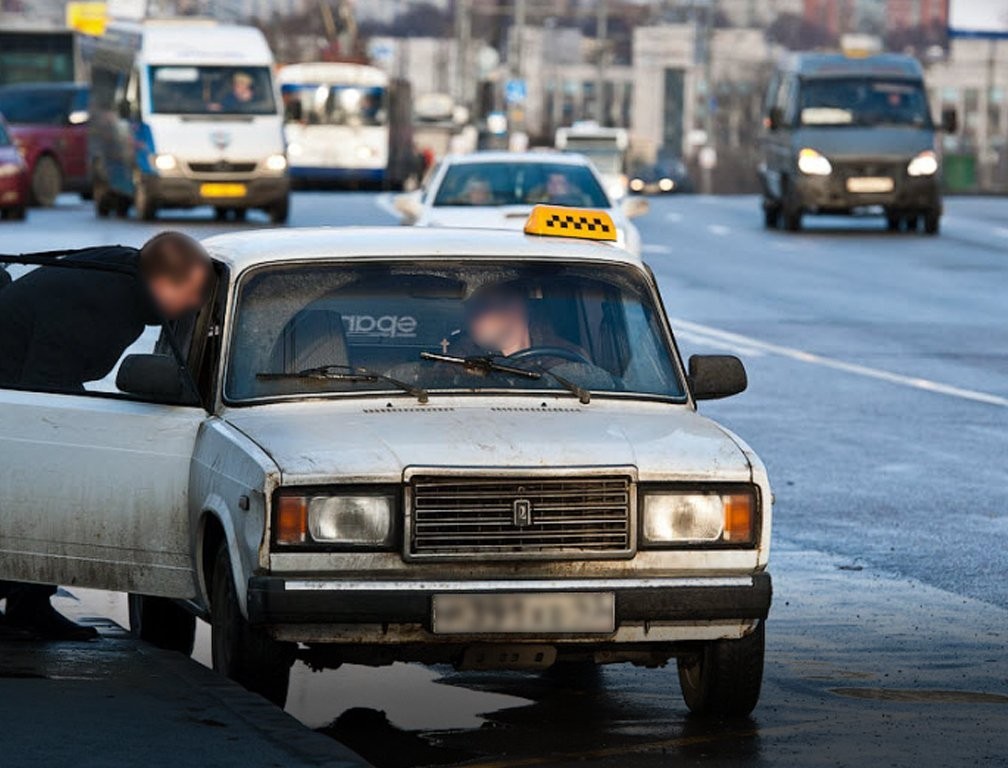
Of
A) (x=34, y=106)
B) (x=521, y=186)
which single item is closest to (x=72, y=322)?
(x=521, y=186)

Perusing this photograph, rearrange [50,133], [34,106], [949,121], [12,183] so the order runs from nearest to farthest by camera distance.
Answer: [12,183] < [949,121] < [50,133] < [34,106]

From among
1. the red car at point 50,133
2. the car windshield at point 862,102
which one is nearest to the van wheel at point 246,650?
the car windshield at point 862,102

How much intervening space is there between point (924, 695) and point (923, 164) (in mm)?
31745

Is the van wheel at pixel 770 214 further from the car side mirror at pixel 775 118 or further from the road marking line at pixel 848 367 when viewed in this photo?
the road marking line at pixel 848 367

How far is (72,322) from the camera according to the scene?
28.8 ft

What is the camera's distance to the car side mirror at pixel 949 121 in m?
41.7

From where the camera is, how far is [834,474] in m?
14.9

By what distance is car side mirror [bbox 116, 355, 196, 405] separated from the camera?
8.16 meters

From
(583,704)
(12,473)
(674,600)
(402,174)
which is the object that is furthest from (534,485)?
→ (402,174)

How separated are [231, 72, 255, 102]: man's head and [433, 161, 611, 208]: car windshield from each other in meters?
16.5

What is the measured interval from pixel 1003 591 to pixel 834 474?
3.95 meters

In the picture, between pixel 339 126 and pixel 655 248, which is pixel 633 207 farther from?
pixel 339 126

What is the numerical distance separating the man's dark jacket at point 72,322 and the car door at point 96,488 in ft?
0.44

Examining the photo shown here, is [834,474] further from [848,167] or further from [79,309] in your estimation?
[848,167]
